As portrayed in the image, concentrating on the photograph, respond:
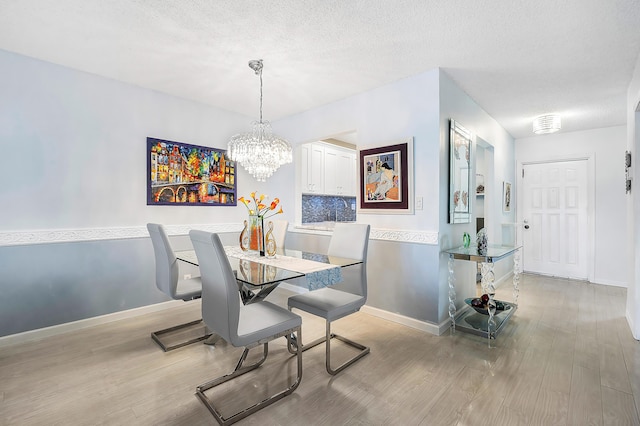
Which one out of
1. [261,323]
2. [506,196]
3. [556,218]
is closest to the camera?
[261,323]

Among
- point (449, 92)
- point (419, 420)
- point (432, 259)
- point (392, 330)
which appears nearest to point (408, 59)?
point (449, 92)

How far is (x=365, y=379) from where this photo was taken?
2043 mm

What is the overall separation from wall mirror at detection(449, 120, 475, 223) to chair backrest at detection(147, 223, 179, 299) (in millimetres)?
2570

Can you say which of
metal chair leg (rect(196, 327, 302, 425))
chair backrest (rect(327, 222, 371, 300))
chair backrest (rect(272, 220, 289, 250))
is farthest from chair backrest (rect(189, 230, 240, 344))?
chair backrest (rect(272, 220, 289, 250))

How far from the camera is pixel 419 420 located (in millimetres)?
1651

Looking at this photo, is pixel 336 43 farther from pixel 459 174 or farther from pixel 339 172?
pixel 339 172

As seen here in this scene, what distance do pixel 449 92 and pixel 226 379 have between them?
10.4 feet

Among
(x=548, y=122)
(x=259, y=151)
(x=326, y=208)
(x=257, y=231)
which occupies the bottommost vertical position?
(x=257, y=231)

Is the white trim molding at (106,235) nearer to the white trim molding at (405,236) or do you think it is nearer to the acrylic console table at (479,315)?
the white trim molding at (405,236)

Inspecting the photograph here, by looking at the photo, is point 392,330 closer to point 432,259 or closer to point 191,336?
point 432,259

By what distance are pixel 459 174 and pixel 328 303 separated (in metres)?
2.05

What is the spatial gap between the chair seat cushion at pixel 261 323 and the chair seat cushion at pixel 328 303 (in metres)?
0.28

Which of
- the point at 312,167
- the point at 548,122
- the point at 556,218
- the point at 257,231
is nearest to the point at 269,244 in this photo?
the point at 257,231

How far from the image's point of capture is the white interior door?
482 centimetres
